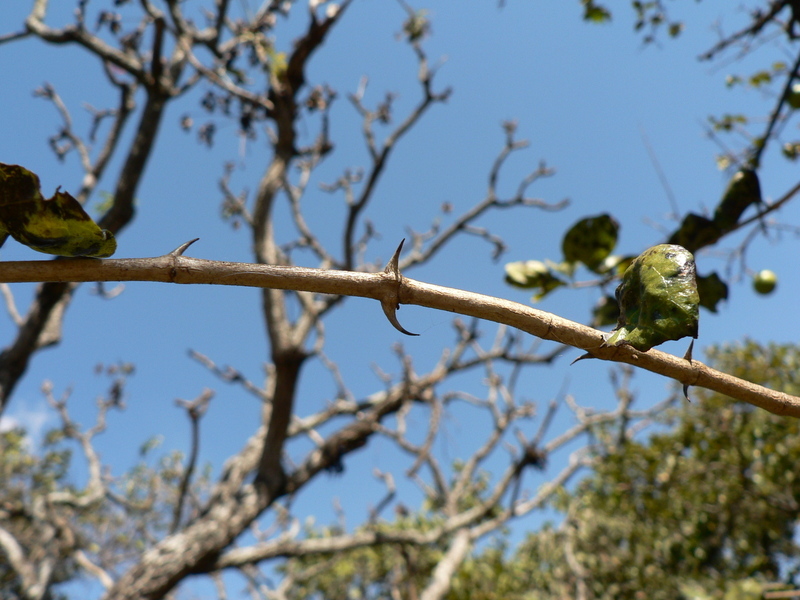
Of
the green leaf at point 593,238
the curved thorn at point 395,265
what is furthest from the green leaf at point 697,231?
the curved thorn at point 395,265

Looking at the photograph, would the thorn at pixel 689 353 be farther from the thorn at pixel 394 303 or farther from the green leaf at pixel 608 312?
the green leaf at pixel 608 312

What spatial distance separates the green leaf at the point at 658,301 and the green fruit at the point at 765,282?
2236mm

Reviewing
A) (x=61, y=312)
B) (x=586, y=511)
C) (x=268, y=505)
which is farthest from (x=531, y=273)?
(x=586, y=511)

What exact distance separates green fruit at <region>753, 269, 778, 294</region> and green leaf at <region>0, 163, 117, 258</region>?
8.90ft

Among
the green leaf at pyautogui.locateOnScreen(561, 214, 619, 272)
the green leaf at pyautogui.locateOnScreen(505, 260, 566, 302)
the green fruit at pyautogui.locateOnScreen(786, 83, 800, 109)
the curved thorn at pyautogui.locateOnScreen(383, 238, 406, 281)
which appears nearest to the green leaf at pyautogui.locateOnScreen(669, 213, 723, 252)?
the green leaf at pyautogui.locateOnScreen(561, 214, 619, 272)

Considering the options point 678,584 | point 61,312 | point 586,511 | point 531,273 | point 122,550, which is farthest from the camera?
point 122,550

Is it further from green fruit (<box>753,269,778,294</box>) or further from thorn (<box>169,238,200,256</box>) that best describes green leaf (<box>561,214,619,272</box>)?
green fruit (<box>753,269,778,294</box>)

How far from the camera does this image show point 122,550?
9.62 metres

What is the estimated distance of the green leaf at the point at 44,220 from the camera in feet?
1.74

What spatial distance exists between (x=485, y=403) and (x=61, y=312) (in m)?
4.17

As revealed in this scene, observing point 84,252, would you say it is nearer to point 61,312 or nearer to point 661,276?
point 661,276

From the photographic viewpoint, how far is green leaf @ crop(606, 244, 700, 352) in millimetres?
570

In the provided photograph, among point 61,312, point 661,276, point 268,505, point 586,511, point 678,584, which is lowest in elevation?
point 661,276

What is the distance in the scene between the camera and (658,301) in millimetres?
596
